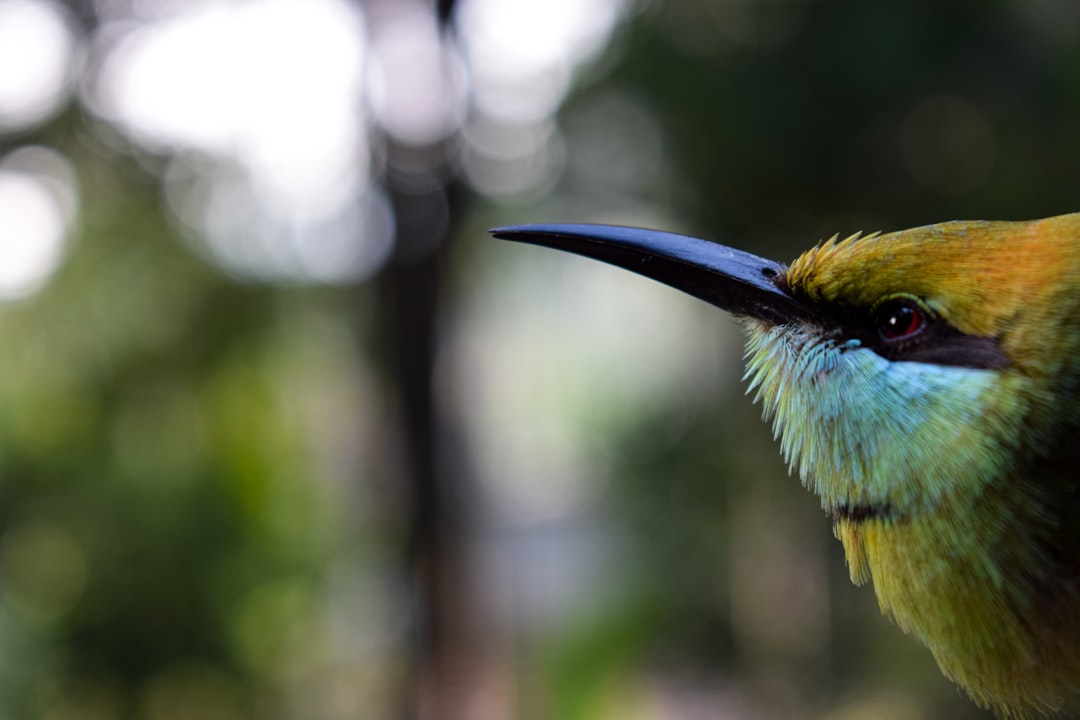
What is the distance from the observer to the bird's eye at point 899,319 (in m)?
1.49

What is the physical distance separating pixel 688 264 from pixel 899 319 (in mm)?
388

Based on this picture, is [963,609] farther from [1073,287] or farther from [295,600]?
[295,600]

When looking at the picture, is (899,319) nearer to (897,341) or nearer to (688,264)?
(897,341)

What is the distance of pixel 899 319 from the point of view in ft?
4.97

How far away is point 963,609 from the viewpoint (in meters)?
1.38

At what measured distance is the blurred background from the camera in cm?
496

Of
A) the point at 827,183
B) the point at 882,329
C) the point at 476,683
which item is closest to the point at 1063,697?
the point at 882,329

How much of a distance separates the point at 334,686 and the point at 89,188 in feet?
18.3

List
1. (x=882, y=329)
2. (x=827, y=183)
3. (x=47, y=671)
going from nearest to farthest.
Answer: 1. (x=882, y=329)
2. (x=827, y=183)
3. (x=47, y=671)

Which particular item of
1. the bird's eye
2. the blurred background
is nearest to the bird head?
the bird's eye

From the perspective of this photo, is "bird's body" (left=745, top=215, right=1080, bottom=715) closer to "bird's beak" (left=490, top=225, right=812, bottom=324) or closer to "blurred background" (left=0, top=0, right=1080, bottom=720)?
"bird's beak" (left=490, top=225, right=812, bottom=324)

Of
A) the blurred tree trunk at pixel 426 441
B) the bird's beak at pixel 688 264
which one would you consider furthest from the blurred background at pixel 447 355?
the bird's beak at pixel 688 264

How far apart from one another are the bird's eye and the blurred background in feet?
11.5

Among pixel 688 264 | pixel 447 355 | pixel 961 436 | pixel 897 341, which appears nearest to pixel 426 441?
pixel 447 355
